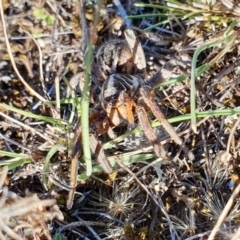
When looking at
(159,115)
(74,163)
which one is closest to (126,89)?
(159,115)

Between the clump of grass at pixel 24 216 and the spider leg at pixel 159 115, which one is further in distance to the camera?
the spider leg at pixel 159 115

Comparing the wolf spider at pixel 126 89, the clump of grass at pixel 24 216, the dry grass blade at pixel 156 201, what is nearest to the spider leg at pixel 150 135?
the wolf spider at pixel 126 89

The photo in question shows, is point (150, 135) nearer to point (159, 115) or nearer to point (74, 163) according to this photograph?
point (159, 115)

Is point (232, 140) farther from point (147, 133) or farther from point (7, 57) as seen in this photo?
point (7, 57)

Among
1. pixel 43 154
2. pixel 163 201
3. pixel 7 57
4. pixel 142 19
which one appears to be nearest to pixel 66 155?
pixel 43 154

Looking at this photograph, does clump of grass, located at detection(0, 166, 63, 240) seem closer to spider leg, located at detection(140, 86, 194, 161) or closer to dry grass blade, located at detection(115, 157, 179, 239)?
dry grass blade, located at detection(115, 157, 179, 239)

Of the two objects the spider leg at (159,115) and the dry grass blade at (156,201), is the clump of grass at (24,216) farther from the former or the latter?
the spider leg at (159,115)

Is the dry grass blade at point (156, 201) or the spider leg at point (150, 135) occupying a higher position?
the spider leg at point (150, 135)
